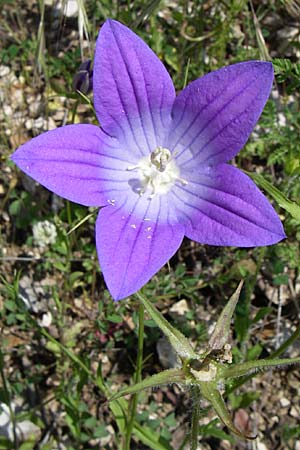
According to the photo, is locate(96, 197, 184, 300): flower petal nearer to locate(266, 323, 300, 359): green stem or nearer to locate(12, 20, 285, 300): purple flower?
locate(12, 20, 285, 300): purple flower

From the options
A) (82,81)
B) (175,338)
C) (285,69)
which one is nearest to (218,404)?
(175,338)

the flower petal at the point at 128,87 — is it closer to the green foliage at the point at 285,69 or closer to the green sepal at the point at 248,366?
the green foliage at the point at 285,69

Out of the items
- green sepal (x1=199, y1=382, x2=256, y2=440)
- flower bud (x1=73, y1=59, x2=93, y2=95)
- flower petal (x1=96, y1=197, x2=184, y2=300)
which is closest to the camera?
green sepal (x1=199, y1=382, x2=256, y2=440)

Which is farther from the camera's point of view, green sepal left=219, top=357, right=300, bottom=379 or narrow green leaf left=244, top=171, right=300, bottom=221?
narrow green leaf left=244, top=171, right=300, bottom=221

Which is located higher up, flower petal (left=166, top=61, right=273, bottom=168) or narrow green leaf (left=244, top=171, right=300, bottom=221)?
flower petal (left=166, top=61, right=273, bottom=168)

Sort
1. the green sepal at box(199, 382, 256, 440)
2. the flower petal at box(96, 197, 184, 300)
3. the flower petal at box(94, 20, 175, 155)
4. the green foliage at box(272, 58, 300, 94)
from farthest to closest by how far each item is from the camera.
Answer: the green foliage at box(272, 58, 300, 94) → the flower petal at box(94, 20, 175, 155) → the flower petal at box(96, 197, 184, 300) → the green sepal at box(199, 382, 256, 440)

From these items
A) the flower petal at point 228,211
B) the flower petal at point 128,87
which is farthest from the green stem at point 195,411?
the flower petal at point 128,87

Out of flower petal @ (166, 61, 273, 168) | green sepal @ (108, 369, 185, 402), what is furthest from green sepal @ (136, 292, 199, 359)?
flower petal @ (166, 61, 273, 168)
